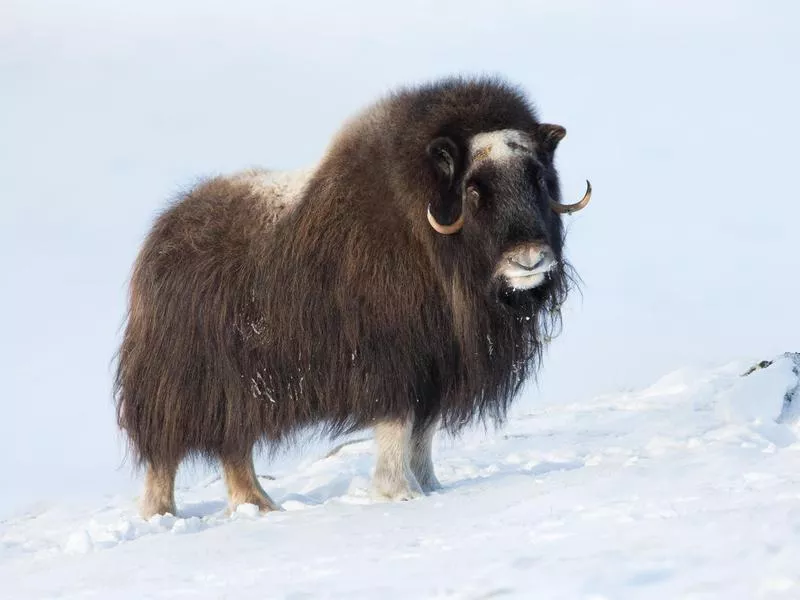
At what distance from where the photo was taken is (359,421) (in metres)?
5.61

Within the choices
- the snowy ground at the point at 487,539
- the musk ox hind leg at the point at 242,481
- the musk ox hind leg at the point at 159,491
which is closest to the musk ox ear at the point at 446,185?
the snowy ground at the point at 487,539

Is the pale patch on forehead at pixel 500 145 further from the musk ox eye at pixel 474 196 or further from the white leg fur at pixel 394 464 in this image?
the white leg fur at pixel 394 464

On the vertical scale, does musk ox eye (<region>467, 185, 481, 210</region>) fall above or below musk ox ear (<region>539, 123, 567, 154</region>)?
below

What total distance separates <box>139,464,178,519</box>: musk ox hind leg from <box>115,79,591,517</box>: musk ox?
0.01m

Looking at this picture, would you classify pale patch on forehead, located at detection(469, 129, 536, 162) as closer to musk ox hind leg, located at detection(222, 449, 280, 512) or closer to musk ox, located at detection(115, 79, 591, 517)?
musk ox, located at detection(115, 79, 591, 517)

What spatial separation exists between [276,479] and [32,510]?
1775mm

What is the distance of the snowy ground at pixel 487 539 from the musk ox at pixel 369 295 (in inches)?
18.7

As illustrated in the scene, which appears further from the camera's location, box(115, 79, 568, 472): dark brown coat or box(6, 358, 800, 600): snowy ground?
box(115, 79, 568, 472): dark brown coat

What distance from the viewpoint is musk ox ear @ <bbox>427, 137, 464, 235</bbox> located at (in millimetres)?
5316

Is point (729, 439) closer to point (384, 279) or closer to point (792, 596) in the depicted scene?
point (384, 279)

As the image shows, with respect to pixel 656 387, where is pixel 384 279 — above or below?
above

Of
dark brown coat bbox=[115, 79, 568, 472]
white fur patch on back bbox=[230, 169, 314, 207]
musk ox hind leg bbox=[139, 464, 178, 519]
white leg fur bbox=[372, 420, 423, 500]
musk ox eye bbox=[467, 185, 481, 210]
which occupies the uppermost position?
white fur patch on back bbox=[230, 169, 314, 207]

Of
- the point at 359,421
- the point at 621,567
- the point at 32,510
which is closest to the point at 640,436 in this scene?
the point at 359,421

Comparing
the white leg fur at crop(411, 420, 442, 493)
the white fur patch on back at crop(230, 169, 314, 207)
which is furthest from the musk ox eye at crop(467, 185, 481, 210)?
the white leg fur at crop(411, 420, 442, 493)
